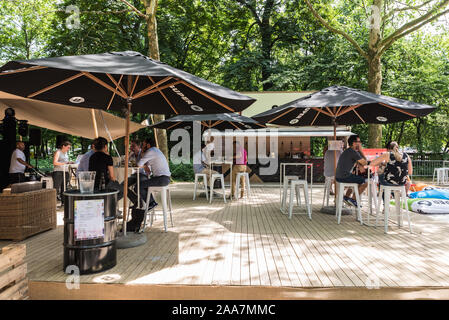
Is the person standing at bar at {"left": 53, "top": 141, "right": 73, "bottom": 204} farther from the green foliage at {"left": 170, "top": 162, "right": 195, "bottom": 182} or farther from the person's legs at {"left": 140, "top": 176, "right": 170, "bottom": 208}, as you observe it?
the green foliage at {"left": 170, "top": 162, "right": 195, "bottom": 182}

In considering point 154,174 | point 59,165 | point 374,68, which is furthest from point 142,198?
point 374,68

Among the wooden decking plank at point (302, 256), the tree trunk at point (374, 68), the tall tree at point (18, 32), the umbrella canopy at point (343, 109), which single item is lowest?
the wooden decking plank at point (302, 256)

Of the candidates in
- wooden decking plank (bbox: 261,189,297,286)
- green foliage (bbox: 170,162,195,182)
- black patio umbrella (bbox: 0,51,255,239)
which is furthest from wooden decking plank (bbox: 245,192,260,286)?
green foliage (bbox: 170,162,195,182)

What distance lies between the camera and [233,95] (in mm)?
3850

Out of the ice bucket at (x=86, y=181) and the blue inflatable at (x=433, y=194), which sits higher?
the ice bucket at (x=86, y=181)

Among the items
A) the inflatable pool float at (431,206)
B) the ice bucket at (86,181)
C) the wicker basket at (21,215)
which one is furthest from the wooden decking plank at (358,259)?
the wicker basket at (21,215)

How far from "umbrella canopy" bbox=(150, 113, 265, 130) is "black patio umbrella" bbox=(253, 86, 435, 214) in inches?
58.3

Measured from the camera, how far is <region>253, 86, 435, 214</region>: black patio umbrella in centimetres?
520

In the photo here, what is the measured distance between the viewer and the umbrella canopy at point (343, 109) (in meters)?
5.20

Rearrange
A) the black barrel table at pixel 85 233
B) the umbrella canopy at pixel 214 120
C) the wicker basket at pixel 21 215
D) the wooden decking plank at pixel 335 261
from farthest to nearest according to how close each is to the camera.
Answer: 1. the umbrella canopy at pixel 214 120
2. the wicker basket at pixel 21 215
3. the black barrel table at pixel 85 233
4. the wooden decking plank at pixel 335 261

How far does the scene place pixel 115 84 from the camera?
3926 millimetres

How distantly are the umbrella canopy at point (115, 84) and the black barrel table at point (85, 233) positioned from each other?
4.06 feet

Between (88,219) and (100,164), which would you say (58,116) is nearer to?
(100,164)

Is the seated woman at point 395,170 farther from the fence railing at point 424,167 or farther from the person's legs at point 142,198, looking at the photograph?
the fence railing at point 424,167
